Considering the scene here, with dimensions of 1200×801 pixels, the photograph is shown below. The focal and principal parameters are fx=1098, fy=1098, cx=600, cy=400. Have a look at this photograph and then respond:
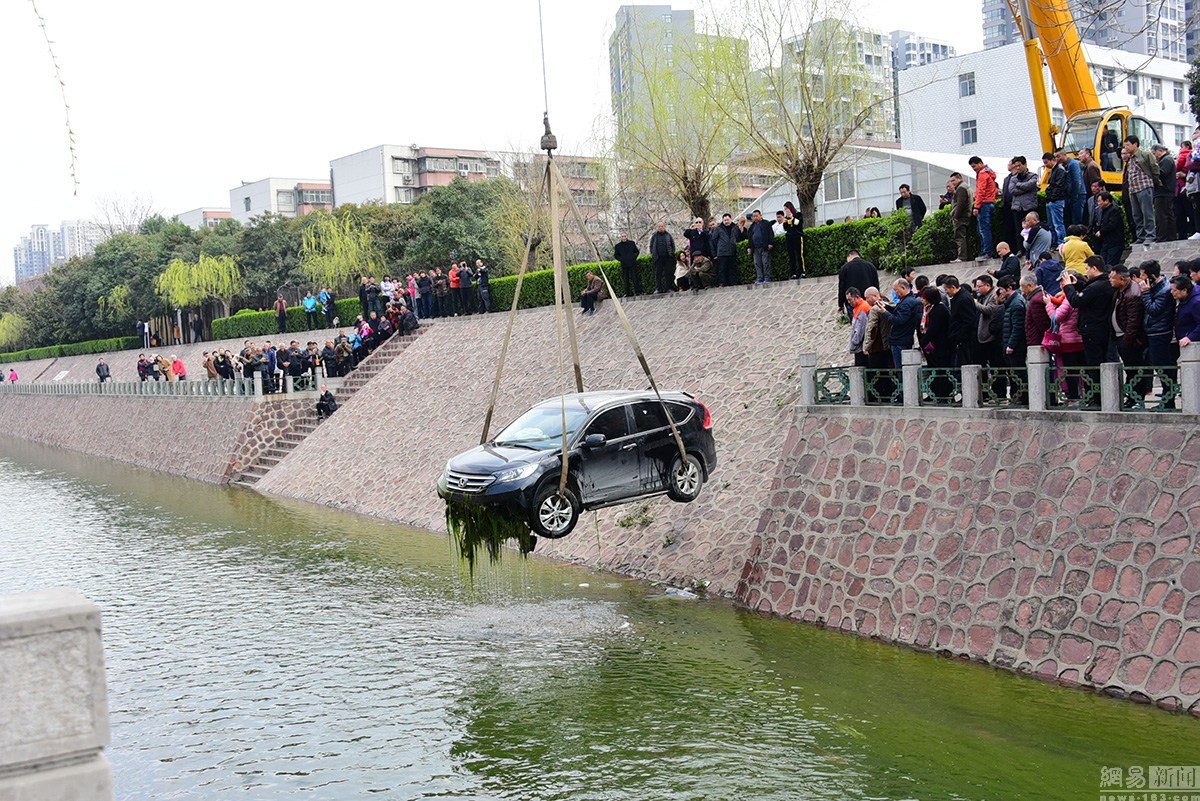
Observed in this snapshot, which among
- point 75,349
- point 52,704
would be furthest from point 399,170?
point 52,704

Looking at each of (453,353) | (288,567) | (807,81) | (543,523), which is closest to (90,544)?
(288,567)

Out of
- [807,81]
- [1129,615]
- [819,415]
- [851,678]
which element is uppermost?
[807,81]

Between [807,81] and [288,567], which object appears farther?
[807,81]

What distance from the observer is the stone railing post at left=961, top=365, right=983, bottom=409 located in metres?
14.2

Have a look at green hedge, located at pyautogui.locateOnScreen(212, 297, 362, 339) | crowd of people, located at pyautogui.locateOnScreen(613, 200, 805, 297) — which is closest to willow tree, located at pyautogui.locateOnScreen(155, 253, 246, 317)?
green hedge, located at pyautogui.locateOnScreen(212, 297, 362, 339)

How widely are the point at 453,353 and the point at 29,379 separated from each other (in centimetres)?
5520

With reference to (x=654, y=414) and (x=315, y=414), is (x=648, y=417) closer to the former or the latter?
(x=654, y=414)

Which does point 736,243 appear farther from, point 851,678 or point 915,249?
point 851,678

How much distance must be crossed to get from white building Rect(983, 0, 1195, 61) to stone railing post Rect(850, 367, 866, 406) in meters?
5.20

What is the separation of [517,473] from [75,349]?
6698cm

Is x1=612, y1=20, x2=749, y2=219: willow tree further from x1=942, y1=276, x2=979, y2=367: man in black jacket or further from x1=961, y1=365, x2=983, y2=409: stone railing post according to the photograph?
x1=961, y1=365, x2=983, y2=409: stone railing post

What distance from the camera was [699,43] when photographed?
31578 mm

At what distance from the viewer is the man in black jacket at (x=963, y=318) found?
1449 cm

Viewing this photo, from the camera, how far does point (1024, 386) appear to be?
540 inches
